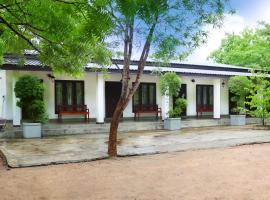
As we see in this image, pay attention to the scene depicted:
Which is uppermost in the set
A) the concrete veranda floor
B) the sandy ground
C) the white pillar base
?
the white pillar base

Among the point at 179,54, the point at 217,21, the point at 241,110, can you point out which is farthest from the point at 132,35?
the point at 241,110

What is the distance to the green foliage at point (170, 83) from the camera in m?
20.6

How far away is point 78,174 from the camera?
927 centimetres

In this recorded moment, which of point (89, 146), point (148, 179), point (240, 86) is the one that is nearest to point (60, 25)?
point (148, 179)

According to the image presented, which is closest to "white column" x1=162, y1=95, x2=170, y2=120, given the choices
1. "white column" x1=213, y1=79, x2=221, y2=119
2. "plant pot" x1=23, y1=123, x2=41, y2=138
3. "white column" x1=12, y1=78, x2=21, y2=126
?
"white column" x1=213, y1=79, x2=221, y2=119

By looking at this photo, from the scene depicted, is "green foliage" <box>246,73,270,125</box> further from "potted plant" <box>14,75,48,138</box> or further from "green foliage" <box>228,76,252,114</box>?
"potted plant" <box>14,75,48,138</box>

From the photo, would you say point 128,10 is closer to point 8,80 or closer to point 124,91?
point 124,91

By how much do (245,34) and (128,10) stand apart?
45484mm

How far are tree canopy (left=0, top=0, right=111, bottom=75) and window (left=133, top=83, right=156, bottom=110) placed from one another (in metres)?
12.8

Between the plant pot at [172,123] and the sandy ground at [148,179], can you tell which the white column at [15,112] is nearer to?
the plant pot at [172,123]

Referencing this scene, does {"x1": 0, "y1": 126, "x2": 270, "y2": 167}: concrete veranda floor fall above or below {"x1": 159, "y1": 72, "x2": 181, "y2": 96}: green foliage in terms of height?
below

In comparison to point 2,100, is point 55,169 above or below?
below

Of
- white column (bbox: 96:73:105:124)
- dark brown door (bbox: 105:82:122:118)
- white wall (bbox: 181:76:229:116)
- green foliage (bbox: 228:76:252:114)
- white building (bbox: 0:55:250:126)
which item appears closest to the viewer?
white building (bbox: 0:55:250:126)

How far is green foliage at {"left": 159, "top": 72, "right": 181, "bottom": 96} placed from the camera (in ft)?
67.5
